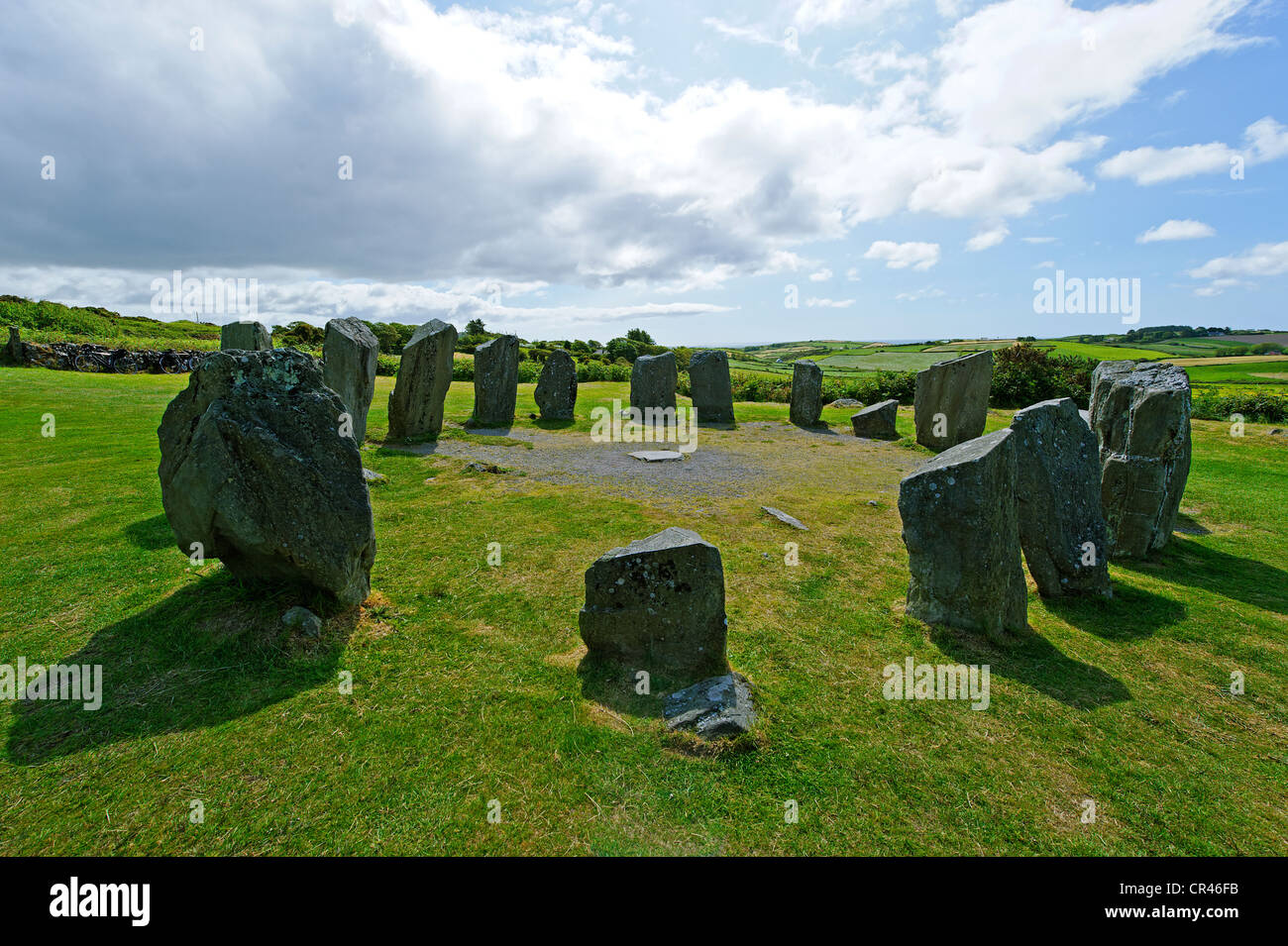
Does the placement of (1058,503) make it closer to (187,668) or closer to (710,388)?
(187,668)

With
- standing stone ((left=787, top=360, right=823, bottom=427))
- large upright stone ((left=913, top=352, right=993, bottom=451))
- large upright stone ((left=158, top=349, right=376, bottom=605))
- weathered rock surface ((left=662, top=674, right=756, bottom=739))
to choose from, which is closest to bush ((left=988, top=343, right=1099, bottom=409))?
large upright stone ((left=913, top=352, right=993, bottom=451))

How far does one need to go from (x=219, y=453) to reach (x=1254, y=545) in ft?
52.3

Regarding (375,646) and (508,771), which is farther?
(375,646)

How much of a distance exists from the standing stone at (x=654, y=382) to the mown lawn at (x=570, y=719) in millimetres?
12997

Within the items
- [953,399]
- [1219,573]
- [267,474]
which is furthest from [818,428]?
[267,474]

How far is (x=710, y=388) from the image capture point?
22.8 meters

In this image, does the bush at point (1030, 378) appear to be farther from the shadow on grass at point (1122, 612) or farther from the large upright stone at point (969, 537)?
the large upright stone at point (969, 537)

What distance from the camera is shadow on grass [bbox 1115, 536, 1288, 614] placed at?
826 centimetres

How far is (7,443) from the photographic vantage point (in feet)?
46.0

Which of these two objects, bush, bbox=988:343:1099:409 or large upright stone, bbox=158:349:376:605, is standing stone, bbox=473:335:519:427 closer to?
large upright stone, bbox=158:349:376:605

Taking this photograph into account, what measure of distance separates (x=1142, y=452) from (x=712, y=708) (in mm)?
8950

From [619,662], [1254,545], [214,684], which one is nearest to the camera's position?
[214,684]
